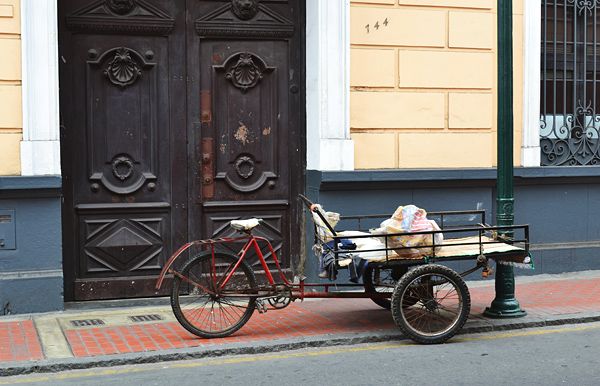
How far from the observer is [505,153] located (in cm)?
799

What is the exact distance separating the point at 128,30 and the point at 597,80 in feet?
20.3

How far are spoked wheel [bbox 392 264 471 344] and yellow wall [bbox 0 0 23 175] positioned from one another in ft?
13.8

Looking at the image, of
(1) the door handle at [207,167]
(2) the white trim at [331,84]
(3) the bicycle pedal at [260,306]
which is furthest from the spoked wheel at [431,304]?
(1) the door handle at [207,167]

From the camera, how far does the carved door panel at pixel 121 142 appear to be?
29.1ft

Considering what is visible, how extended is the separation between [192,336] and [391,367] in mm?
1929

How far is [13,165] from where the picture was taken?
A: 27.2 ft

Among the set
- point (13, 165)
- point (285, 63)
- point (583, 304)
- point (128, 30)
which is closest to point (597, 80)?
point (583, 304)

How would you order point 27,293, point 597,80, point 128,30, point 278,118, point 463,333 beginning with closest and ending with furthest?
1. point 463,333
2. point 27,293
3. point 128,30
4. point 278,118
5. point 597,80

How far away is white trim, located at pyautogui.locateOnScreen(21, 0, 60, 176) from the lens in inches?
325

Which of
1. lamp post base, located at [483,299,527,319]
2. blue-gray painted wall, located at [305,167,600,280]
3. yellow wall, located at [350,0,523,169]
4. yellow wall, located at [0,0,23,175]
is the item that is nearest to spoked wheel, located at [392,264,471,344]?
lamp post base, located at [483,299,527,319]

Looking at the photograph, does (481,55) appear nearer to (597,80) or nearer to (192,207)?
(597,80)

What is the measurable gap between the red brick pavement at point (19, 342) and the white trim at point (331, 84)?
12.1 feet

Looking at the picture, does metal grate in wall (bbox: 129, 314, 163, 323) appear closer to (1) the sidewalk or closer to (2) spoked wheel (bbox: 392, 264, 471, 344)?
(1) the sidewalk

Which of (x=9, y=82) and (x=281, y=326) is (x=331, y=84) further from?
(x=9, y=82)
